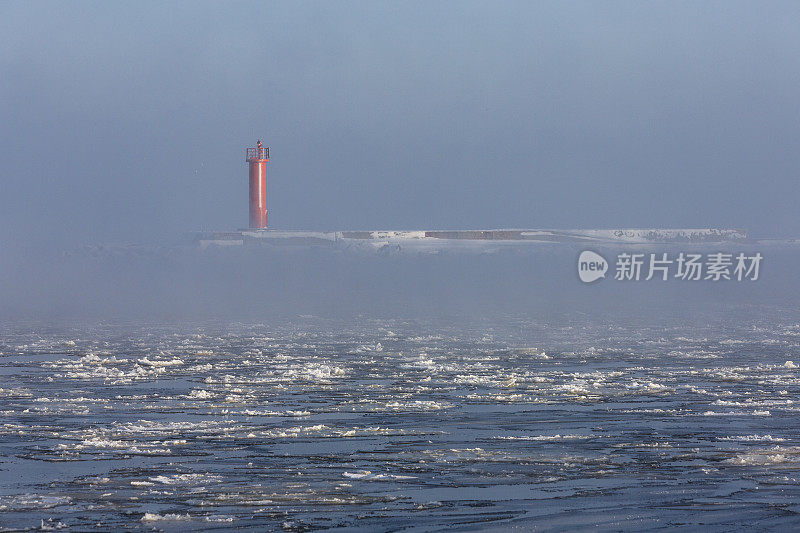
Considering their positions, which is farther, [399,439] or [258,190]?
[258,190]

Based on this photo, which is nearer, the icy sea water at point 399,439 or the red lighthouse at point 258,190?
the icy sea water at point 399,439

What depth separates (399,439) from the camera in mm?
8195

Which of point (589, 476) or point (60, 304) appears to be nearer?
point (589, 476)

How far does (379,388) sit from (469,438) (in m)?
2.77

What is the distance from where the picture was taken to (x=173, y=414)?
9.33 metres

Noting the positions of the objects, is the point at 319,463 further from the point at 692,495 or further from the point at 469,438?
the point at 692,495

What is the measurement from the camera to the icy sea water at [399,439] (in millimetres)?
6234

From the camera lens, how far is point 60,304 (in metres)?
27.4

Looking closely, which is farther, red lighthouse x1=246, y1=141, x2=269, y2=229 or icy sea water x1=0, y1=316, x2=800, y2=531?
red lighthouse x1=246, y1=141, x2=269, y2=229

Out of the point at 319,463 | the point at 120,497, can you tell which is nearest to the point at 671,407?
the point at 319,463

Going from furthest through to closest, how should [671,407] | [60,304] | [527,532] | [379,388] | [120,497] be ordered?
1. [60,304]
2. [379,388]
3. [671,407]
4. [120,497]
5. [527,532]

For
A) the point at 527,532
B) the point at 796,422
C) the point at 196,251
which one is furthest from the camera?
the point at 196,251

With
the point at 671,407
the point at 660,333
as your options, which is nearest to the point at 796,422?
the point at 671,407

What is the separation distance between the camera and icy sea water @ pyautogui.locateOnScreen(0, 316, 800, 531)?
6.23 metres
